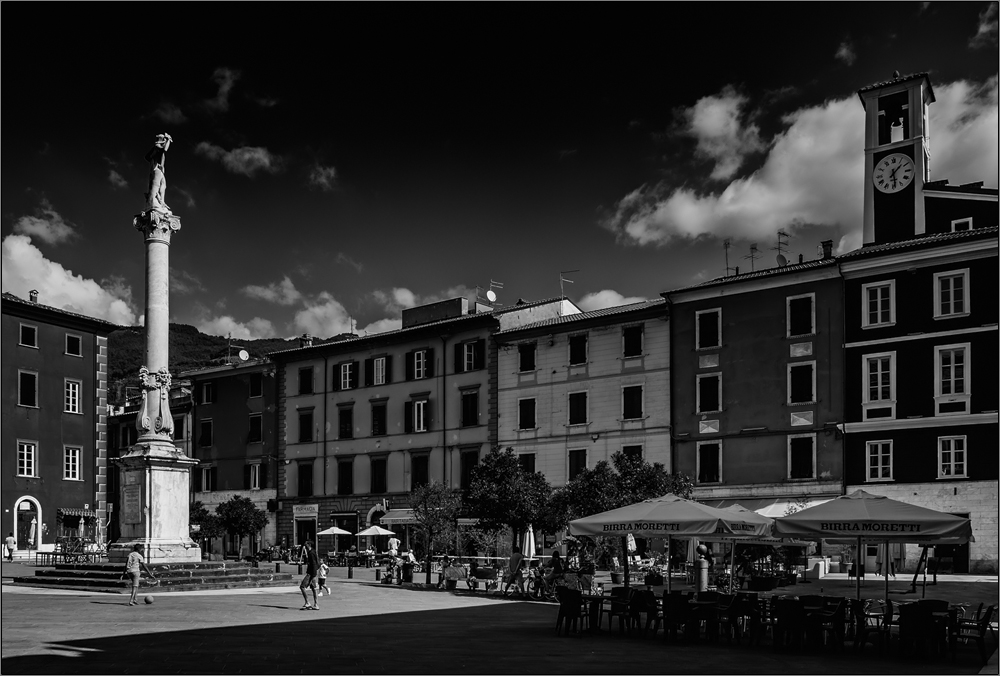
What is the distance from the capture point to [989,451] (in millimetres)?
38094

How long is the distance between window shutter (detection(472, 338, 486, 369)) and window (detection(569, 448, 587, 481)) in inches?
264

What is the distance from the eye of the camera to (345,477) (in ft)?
192

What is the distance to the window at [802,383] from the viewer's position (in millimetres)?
42656

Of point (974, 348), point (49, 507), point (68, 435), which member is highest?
point (974, 348)

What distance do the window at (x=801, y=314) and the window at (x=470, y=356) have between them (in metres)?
15.6

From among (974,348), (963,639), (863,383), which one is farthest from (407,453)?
(963,639)

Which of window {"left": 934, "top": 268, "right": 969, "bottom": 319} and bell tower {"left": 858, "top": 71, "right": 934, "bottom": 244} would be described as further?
bell tower {"left": 858, "top": 71, "right": 934, "bottom": 244}

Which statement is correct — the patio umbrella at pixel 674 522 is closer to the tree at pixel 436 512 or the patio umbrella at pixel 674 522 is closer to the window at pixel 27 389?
the tree at pixel 436 512

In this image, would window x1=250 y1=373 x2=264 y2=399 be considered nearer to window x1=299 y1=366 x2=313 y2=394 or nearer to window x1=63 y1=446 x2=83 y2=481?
window x1=299 y1=366 x2=313 y2=394

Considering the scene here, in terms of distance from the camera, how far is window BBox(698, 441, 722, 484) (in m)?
44.9

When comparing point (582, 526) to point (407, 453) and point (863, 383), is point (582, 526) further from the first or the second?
point (407, 453)

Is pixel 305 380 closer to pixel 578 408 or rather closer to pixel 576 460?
pixel 578 408

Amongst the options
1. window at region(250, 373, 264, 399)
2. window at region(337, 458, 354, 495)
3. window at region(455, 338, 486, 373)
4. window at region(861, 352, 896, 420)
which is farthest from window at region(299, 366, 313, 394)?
window at region(861, 352, 896, 420)

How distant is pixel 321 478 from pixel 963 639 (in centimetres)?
4425
